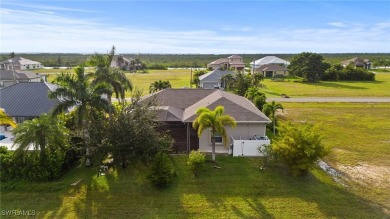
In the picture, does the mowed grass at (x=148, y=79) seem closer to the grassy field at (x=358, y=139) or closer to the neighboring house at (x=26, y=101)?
the neighboring house at (x=26, y=101)

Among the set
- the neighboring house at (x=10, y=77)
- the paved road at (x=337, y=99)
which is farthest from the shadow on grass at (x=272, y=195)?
the neighboring house at (x=10, y=77)

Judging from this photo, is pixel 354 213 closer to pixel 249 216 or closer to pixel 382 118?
pixel 249 216

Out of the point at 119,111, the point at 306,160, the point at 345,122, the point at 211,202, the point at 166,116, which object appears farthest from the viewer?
the point at 345,122

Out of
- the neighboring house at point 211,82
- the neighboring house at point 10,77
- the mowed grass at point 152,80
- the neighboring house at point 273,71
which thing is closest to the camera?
the neighboring house at point 10,77

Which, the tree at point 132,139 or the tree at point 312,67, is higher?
the tree at point 312,67

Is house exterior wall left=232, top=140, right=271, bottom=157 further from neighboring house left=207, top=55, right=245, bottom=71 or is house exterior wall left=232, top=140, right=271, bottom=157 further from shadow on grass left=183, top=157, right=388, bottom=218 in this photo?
neighboring house left=207, top=55, right=245, bottom=71

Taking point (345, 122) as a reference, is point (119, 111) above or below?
above

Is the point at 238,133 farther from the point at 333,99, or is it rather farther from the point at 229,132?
the point at 333,99

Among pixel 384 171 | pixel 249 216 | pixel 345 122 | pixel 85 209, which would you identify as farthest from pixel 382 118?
pixel 85 209
